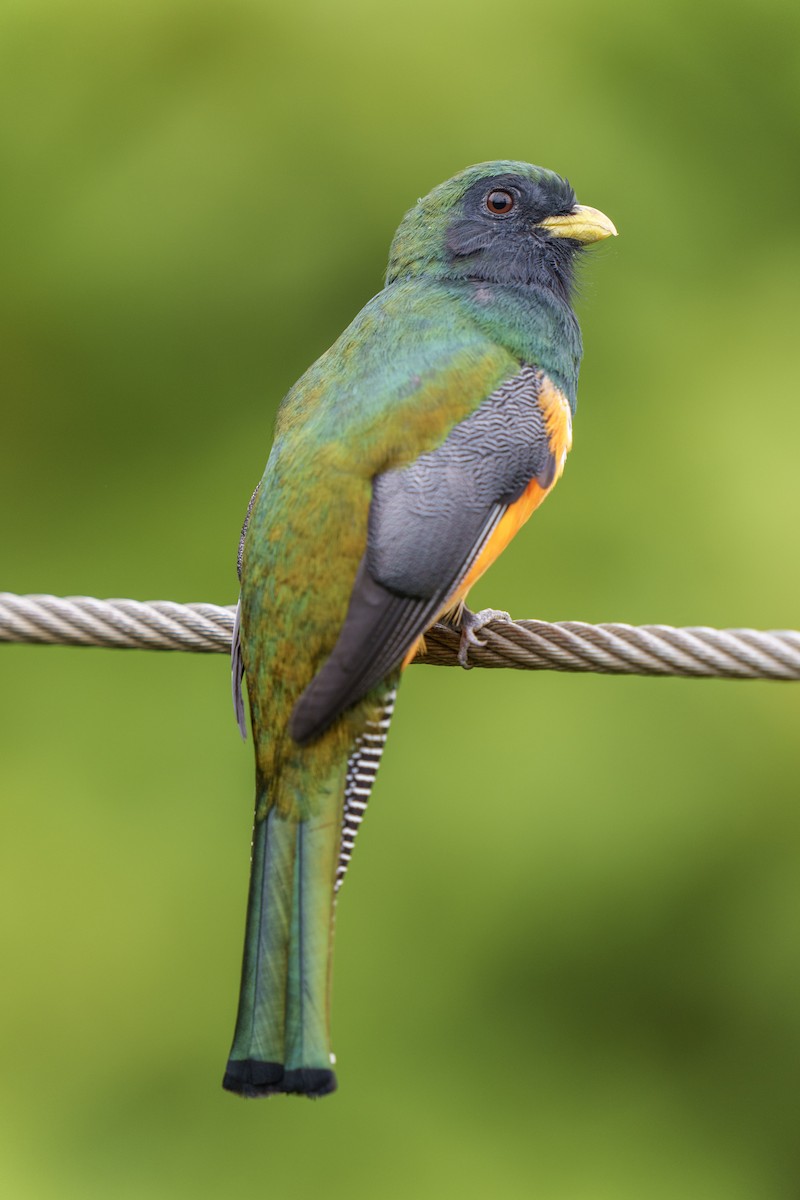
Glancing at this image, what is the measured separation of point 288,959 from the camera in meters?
3.00

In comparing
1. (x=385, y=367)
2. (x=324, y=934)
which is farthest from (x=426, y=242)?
(x=324, y=934)

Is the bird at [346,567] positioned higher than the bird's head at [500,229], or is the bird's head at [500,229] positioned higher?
the bird's head at [500,229]

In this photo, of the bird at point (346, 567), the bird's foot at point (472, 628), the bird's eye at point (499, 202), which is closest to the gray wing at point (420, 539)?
the bird at point (346, 567)

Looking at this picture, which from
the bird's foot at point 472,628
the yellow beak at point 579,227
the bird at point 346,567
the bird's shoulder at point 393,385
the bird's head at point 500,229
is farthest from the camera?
the yellow beak at point 579,227

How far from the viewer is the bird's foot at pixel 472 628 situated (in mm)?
3402

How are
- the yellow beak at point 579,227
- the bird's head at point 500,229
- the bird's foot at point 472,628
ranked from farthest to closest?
the yellow beak at point 579,227 < the bird's head at point 500,229 < the bird's foot at point 472,628

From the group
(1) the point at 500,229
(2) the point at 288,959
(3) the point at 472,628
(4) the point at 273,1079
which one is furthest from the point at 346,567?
(1) the point at 500,229

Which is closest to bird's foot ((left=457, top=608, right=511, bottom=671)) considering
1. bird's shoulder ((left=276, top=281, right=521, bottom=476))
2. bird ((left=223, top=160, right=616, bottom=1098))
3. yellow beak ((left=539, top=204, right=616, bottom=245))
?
A: bird ((left=223, top=160, right=616, bottom=1098))

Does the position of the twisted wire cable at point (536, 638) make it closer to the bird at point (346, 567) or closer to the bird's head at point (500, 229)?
the bird at point (346, 567)

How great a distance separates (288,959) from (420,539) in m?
0.88

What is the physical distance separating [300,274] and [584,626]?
3029mm

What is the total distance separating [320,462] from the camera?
327 centimetres

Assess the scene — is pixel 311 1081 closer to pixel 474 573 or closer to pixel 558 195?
pixel 474 573

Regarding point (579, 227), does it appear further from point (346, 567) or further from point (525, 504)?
point (346, 567)
